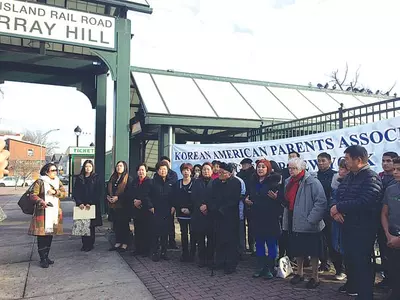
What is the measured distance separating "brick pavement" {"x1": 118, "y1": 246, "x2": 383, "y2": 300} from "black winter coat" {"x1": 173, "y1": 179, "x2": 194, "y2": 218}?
0.93 meters

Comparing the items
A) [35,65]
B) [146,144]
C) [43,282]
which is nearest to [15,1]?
[35,65]

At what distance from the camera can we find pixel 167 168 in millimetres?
5938

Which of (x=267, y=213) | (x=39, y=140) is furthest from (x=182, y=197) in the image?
(x=39, y=140)

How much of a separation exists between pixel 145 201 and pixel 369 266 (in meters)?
3.60

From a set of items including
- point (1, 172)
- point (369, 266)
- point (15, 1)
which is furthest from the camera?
point (15, 1)

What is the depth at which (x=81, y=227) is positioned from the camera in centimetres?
611

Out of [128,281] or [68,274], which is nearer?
[128,281]

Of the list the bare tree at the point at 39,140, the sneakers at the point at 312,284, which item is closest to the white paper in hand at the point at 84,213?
the sneakers at the point at 312,284

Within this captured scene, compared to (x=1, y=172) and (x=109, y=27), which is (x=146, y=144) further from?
(x=1, y=172)

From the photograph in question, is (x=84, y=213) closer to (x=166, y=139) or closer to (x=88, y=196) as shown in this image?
(x=88, y=196)

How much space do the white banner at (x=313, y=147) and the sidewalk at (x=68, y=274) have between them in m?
3.25

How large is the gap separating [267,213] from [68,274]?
307 cm

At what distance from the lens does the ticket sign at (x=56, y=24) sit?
6.92 metres

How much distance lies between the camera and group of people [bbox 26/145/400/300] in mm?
3643
